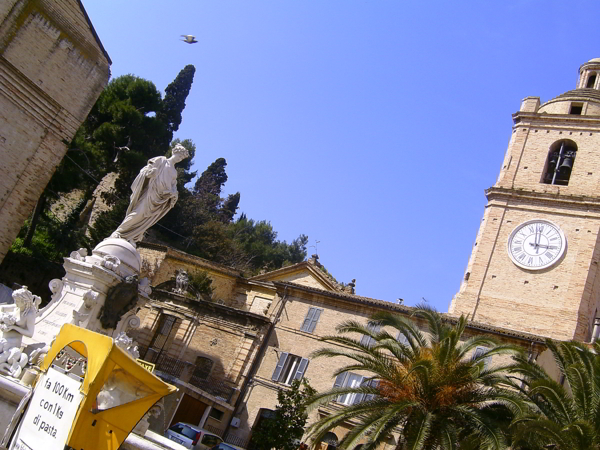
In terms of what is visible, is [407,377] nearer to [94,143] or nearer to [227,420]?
[227,420]

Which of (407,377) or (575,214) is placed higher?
(575,214)

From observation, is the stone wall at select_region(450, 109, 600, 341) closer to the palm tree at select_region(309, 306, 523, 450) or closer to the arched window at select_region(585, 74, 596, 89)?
the arched window at select_region(585, 74, 596, 89)

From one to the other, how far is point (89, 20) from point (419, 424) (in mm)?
18015

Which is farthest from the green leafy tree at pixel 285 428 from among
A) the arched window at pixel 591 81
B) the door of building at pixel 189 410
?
the arched window at pixel 591 81

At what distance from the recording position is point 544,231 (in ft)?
94.6

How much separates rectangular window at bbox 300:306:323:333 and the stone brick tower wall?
40.9 ft


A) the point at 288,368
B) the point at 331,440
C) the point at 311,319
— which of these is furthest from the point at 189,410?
the point at 311,319

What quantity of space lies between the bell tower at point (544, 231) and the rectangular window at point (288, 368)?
786 cm

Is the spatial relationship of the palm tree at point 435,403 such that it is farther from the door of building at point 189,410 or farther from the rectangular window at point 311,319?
the rectangular window at point 311,319

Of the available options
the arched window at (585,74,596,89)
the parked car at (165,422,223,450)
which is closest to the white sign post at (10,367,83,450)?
the parked car at (165,422,223,450)

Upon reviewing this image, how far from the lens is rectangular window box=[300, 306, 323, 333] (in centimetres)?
2714

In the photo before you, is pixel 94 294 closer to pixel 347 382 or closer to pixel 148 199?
Answer: pixel 148 199

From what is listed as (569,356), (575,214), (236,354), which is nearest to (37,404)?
(569,356)

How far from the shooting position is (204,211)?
48.0 meters
